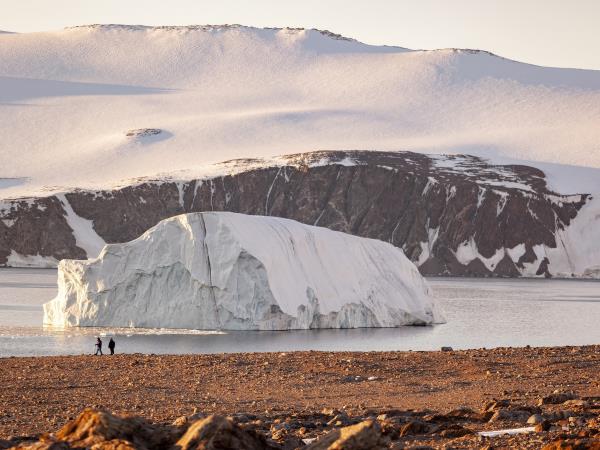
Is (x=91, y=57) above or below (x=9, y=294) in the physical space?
above

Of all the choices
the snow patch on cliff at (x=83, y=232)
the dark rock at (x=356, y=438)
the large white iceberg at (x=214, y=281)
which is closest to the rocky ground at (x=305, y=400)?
the dark rock at (x=356, y=438)

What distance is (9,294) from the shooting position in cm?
5719

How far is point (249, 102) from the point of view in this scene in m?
155

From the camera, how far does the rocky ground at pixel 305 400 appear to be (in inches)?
335

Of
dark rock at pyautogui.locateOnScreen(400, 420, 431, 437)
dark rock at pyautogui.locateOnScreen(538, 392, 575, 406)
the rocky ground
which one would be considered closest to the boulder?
the rocky ground

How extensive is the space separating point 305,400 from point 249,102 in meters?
139

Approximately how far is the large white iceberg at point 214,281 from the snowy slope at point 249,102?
81.7 m

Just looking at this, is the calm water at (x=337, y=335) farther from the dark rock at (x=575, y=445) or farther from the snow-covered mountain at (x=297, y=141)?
the snow-covered mountain at (x=297, y=141)

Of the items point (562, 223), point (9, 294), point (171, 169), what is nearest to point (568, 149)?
point (562, 223)

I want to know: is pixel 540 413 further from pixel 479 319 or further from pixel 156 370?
pixel 479 319

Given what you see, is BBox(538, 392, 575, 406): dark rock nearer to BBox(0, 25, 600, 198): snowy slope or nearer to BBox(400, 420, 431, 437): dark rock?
BBox(400, 420, 431, 437): dark rock

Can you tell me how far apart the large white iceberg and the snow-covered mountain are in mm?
68900

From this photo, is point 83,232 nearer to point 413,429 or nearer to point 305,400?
point 305,400

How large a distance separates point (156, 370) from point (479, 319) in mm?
26284
